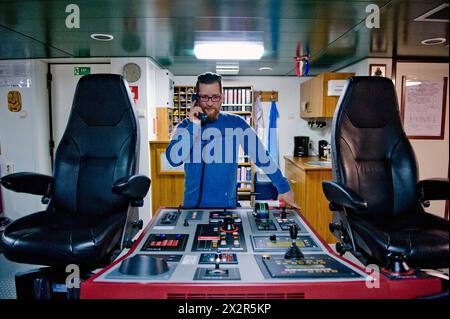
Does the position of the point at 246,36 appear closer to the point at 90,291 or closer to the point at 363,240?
the point at 363,240

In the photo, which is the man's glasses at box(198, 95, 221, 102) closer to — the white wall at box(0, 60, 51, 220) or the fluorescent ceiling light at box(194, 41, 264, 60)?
the fluorescent ceiling light at box(194, 41, 264, 60)

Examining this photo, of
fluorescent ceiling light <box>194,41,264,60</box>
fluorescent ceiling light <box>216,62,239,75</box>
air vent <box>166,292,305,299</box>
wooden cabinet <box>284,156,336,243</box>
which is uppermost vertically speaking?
fluorescent ceiling light <box>216,62,239,75</box>

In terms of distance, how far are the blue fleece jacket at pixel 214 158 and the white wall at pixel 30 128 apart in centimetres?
132

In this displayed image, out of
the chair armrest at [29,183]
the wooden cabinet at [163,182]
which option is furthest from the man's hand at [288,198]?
the wooden cabinet at [163,182]

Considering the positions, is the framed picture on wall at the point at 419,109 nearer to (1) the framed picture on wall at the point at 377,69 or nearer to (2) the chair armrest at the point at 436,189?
(2) the chair armrest at the point at 436,189

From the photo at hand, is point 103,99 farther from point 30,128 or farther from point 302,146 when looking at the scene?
point 302,146

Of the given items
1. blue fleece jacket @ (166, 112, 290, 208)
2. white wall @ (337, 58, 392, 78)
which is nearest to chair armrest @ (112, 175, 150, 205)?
blue fleece jacket @ (166, 112, 290, 208)

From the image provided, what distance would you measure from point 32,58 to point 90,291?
3.42m

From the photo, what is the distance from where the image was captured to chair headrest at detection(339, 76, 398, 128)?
5.22 ft

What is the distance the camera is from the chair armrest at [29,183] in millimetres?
1389

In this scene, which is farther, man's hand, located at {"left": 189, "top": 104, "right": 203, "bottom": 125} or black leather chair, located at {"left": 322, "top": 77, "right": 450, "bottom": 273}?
man's hand, located at {"left": 189, "top": 104, "right": 203, "bottom": 125}

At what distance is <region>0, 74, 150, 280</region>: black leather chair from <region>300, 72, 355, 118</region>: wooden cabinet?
8.83 ft

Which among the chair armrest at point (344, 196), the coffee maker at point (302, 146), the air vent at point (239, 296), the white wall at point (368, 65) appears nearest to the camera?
the air vent at point (239, 296)

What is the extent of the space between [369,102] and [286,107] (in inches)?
131
